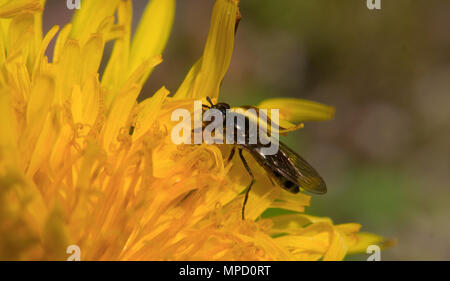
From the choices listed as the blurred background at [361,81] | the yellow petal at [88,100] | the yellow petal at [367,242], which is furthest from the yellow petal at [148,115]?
the blurred background at [361,81]

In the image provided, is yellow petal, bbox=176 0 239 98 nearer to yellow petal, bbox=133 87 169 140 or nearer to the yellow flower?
the yellow flower

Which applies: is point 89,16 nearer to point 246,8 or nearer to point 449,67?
point 246,8

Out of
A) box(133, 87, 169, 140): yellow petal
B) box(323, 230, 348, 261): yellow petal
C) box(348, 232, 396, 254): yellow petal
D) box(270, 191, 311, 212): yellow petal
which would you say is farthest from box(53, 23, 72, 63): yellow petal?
box(348, 232, 396, 254): yellow petal

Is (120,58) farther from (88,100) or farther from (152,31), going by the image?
(88,100)

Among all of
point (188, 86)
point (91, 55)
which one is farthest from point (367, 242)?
point (91, 55)

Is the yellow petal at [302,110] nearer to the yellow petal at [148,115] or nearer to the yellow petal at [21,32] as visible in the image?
the yellow petal at [148,115]

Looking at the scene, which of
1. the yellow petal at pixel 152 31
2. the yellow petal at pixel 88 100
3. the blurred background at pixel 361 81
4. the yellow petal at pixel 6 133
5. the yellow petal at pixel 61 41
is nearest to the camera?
the yellow petal at pixel 6 133

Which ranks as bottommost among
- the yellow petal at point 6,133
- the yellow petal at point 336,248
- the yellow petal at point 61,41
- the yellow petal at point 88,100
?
the yellow petal at point 336,248
